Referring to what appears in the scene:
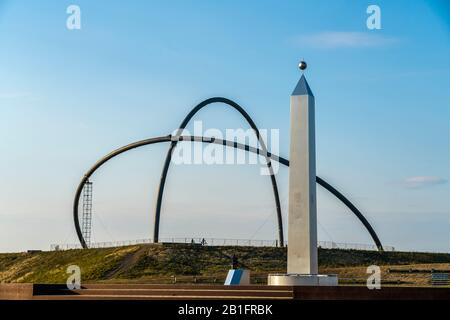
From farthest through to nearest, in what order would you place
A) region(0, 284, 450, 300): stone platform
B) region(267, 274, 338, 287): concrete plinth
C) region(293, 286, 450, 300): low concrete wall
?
region(267, 274, 338, 287): concrete plinth < region(0, 284, 450, 300): stone platform < region(293, 286, 450, 300): low concrete wall

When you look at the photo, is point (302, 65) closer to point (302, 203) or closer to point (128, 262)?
point (302, 203)

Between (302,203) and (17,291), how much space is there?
35.5 feet

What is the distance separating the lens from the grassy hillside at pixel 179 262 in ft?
175

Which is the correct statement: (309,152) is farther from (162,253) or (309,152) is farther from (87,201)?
(87,201)

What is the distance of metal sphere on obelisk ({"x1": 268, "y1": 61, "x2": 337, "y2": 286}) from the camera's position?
1222 inches

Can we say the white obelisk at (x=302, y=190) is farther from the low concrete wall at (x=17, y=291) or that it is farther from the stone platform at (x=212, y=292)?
the low concrete wall at (x=17, y=291)

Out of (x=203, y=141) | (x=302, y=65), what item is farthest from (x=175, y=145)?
(x=302, y=65)

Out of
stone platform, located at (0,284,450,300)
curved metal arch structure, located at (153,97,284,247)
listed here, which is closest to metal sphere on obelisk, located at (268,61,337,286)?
stone platform, located at (0,284,450,300)

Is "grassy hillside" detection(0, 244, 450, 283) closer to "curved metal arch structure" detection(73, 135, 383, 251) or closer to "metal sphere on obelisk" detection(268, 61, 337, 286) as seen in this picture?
"curved metal arch structure" detection(73, 135, 383, 251)

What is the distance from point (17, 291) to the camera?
3130cm

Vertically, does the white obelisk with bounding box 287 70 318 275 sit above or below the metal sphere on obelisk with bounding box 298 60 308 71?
below

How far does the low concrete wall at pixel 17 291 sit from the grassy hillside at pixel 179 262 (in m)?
16.4

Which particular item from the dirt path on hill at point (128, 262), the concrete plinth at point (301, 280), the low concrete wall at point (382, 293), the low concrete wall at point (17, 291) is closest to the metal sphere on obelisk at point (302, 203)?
the concrete plinth at point (301, 280)
